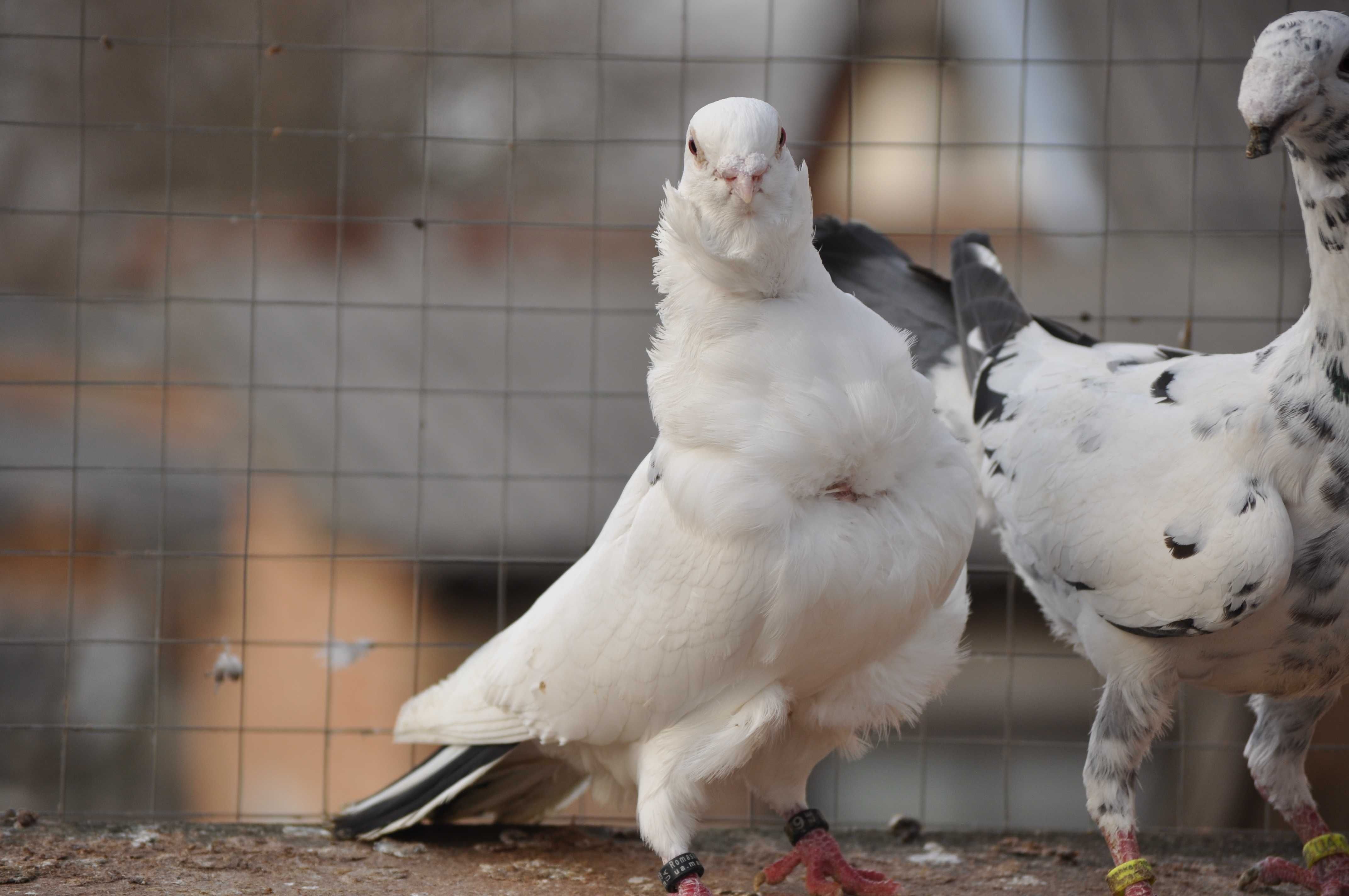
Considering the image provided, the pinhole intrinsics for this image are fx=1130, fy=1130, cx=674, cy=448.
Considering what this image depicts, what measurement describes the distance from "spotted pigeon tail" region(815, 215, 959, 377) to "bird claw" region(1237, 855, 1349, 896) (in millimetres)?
1640

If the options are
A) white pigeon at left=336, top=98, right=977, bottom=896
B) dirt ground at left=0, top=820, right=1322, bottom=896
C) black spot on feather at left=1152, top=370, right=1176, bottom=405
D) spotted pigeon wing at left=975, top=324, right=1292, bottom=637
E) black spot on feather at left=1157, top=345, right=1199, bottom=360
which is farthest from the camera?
black spot on feather at left=1157, top=345, right=1199, bottom=360

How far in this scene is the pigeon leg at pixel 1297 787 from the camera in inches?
107

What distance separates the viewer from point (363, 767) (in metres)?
3.99

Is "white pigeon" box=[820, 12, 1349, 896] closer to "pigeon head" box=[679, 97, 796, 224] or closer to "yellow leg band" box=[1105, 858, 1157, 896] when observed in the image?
"yellow leg band" box=[1105, 858, 1157, 896]

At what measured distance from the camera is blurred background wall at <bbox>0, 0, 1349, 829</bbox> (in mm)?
3762

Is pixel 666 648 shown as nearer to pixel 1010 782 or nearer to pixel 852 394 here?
pixel 852 394

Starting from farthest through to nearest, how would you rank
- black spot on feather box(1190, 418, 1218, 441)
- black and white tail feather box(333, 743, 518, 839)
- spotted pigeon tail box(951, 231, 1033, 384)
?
spotted pigeon tail box(951, 231, 1033, 384)
black and white tail feather box(333, 743, 518, 839)
black spot on feather box(1190, 418, 1218, 441)

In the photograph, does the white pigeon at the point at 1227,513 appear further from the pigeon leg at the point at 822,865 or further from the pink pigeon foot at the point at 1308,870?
the pigeon leg at the point at 822,865

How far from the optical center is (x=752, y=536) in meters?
2.16

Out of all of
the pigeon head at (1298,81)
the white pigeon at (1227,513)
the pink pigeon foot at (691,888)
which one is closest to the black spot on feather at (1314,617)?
the white pigeon at (1227,513)

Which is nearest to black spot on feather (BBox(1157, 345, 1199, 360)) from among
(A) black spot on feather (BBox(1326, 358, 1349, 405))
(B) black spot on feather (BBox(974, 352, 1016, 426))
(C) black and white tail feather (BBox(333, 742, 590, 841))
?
(B) black spot on feather (BBox(974, 352, 1016, 426))

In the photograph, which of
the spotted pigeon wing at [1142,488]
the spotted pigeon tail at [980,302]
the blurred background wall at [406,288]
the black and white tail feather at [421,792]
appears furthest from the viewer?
the blurred background wall at [406,288]

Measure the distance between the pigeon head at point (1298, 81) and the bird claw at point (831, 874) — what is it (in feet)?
5.84

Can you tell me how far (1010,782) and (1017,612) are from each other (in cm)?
63
